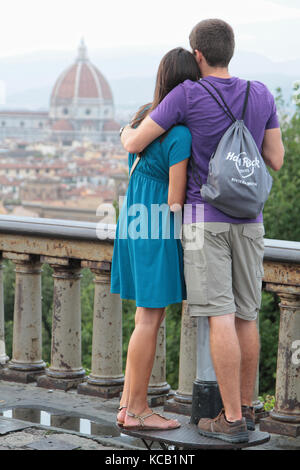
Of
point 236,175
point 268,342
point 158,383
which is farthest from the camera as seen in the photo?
point 268,342

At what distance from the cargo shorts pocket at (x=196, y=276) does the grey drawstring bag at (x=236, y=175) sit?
0.67 ft

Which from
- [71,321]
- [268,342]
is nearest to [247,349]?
[71,321]

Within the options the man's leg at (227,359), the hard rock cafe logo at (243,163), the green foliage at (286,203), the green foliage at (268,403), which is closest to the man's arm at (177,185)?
the hard rock cafe logo at (243,163)

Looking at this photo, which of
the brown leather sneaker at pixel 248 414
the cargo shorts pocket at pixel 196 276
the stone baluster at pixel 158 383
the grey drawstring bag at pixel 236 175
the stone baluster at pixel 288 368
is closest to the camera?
the grey drawstring bag at pixel 236 175

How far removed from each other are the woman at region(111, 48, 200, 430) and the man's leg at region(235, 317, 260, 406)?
→ 26 centimetres

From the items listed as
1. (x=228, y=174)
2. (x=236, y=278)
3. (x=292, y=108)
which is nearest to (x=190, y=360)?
(x=236, y=278)

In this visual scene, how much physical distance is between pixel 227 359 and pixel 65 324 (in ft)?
5.46

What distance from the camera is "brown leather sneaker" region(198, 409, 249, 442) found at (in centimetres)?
336

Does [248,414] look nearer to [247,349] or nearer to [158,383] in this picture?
[247,349]

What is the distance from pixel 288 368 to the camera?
4090mm

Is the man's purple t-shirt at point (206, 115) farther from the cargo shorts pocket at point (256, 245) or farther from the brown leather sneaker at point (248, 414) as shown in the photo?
the brown leather sneaker at point (248, 414)

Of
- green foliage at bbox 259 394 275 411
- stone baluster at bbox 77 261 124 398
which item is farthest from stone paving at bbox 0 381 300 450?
green foliage at bbox 259 394 275 411

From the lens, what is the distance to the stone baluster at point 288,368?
4.07 meters

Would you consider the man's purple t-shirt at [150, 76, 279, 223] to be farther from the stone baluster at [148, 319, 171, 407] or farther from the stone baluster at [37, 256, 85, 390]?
the stone baluster at [37, 256, 85, 390]
